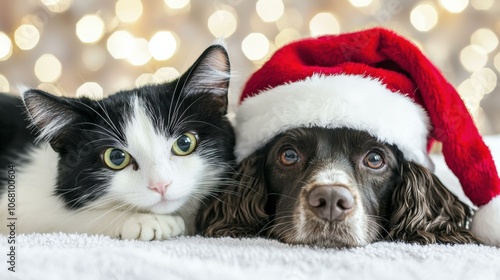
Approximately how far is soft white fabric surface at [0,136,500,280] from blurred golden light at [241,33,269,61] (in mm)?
1633

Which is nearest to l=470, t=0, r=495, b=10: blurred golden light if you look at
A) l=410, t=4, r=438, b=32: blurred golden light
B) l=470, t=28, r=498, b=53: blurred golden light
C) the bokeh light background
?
the bokeh light background

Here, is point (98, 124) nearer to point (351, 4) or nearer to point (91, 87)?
point (91, 87)

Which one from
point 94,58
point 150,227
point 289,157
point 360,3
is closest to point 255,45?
point 360,3

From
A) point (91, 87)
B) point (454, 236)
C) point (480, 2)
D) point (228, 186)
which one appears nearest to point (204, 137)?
point (228, 186)

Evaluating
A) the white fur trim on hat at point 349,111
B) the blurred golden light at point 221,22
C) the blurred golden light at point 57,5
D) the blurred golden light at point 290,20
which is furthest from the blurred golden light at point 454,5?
the blurred golden light at point 57,5

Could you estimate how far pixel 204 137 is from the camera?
145cm

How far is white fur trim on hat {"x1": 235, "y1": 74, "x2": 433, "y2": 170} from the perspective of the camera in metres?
1.34

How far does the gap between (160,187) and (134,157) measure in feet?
0.38

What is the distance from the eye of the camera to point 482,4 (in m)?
2.77

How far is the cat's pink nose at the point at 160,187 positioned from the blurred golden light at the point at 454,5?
2027 mm

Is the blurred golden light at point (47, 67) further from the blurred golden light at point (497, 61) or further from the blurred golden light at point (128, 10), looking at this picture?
the blurred golden light at point (497, 61)

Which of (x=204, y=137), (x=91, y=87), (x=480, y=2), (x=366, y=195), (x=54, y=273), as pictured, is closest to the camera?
(x=54, y=273)

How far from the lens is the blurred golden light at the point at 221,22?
2635 millimetres

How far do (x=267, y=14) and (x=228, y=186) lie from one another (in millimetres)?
1393
